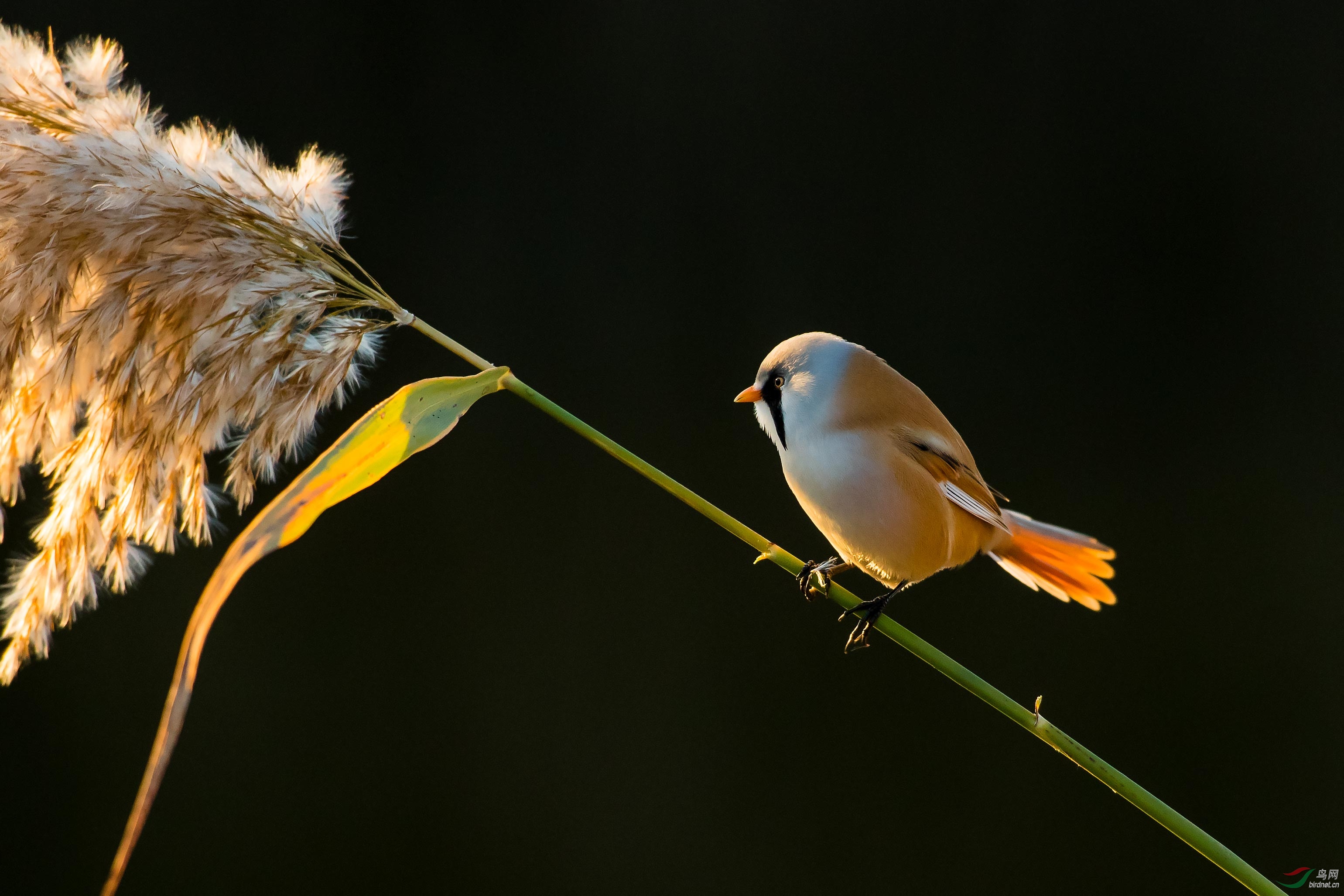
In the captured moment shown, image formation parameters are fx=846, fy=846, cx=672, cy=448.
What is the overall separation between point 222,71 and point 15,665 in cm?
117

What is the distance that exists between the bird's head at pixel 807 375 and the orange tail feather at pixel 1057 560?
0.20 metres

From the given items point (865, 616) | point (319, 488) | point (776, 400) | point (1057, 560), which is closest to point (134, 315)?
point (319, 488)

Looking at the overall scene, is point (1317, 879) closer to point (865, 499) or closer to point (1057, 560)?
point (1057, 560)

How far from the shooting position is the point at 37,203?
0.44 m

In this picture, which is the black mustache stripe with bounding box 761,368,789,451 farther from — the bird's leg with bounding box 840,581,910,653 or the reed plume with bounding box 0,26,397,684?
the reed plume with bounding box 0,26,397,684

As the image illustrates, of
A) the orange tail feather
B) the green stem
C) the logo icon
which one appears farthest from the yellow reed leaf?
the logo icon

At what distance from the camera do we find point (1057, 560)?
0.62m

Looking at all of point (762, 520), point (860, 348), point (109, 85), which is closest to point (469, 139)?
point (762, 520)

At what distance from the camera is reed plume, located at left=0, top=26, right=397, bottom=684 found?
1.46 feet

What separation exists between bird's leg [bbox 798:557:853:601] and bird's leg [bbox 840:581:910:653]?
0.09 feet

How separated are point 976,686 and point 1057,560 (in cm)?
23

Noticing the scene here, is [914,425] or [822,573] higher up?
[914,425]

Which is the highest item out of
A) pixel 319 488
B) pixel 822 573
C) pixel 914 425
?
pixel 914 425

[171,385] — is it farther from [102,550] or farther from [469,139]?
[469,139]
